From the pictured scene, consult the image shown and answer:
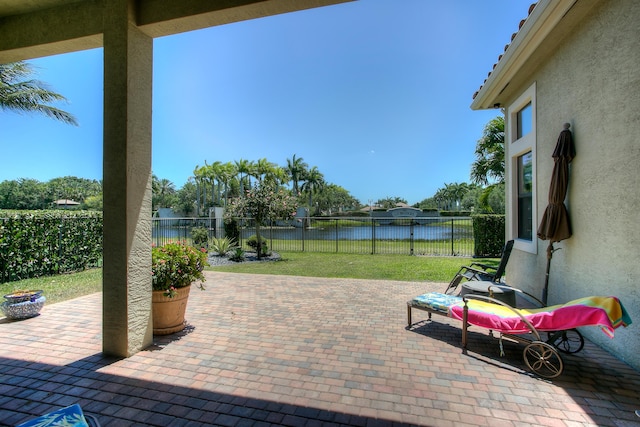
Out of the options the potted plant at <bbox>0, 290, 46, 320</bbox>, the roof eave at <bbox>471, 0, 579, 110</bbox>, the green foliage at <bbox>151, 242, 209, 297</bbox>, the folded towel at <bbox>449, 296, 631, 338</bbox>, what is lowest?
the potted plant at <bbox>0, 290, 46, 320</bbox>

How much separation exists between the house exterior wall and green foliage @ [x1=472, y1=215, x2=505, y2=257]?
6944 millimetres

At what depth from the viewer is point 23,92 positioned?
9641 millimetres

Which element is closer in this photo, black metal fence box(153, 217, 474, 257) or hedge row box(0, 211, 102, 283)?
hedge row box(0, 211, 102, 283)

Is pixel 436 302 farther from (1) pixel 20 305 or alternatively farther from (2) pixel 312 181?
(2) pixel 312 181

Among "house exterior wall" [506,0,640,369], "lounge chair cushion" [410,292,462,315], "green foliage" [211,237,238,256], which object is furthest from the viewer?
"green foliage" [211,237,238,256]

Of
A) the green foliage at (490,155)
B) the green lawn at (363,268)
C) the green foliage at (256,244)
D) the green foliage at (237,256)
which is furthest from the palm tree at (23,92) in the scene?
the green foliage at (490,155)

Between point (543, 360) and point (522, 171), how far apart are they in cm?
449

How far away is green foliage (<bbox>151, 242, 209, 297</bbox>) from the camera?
12.1 feet

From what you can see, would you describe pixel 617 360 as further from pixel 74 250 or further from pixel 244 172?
pixel 244 172

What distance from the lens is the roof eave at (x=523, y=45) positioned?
342cm

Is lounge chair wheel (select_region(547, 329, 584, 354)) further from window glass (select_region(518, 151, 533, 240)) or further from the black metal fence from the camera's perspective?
the black metal fence

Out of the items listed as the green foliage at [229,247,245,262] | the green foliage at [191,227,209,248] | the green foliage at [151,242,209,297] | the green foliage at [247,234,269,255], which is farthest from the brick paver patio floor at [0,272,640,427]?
the green foliage at [191,227,209,248]

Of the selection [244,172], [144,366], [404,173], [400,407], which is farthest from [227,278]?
[404,173]

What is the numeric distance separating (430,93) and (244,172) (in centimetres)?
3260
